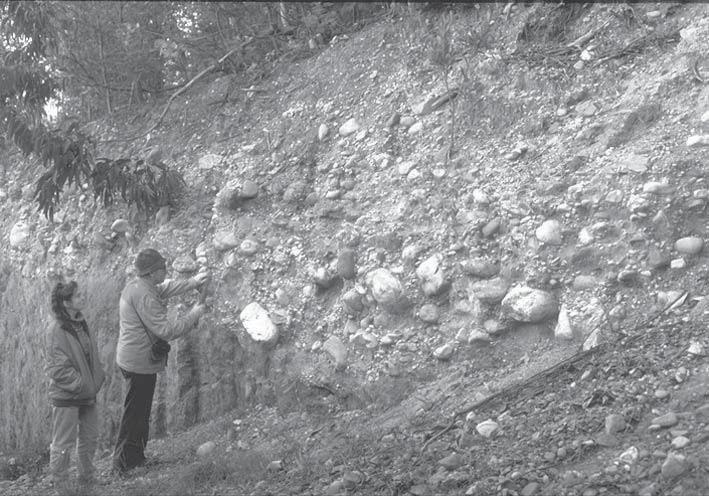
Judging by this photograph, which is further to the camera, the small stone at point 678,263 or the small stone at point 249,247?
the small stone at point 249,247

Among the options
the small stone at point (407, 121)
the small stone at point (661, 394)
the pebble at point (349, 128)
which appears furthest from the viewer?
the pebble at point (349, 128)

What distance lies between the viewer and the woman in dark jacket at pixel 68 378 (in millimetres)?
5668

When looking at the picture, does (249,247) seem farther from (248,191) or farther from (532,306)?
(532,306)

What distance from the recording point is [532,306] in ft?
17.8

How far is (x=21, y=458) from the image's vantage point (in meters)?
7.04

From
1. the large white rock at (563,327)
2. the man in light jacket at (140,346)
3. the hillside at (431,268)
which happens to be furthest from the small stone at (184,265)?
the large white rock at (563,327)

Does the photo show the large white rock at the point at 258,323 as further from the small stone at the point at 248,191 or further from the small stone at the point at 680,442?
the small stone at the point at 680,442

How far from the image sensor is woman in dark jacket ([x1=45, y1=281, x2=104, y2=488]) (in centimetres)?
567

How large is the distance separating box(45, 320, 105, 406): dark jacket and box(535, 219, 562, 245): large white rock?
2.91m

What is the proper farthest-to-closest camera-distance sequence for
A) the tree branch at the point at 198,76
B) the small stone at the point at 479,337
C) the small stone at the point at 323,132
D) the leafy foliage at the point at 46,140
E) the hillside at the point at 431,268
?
the tree branch at the point at 198,76
the small stone at the point at 323,132
the leafy foliage at the point at 46,140
the small stone at the point at 479,337
the hillside at the point at 431,268

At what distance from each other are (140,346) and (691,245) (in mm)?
3398

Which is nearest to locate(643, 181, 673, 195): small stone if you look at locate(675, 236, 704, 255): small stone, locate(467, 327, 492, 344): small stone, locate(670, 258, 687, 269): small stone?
locate(675, 236, 704, 255): small stone

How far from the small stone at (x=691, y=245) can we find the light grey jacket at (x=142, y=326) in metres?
3.08

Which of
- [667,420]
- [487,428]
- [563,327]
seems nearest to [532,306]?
Result: [563,327]
